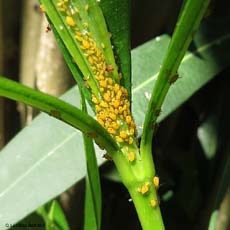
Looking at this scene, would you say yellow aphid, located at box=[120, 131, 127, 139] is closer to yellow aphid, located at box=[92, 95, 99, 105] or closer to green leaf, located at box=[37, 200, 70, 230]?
yellow aphid, located at box=[92, 95, 99, 105]

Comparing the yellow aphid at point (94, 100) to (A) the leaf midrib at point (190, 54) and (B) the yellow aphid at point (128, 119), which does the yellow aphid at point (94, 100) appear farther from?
(A) the leaf midrib at point (190, 54)

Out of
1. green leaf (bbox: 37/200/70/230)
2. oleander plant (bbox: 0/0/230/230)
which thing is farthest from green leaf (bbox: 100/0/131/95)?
green leaf (bbox: 37/200/70/230)

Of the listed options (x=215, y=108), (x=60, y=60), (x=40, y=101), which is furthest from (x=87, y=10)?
(x=215, y=108)

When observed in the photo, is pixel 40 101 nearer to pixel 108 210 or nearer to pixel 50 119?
pixel 50 119

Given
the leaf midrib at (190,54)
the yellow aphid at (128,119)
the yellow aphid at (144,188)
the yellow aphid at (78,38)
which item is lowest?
the yellow aphid at (144,188)

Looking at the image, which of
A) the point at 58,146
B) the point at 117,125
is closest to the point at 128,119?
the point at 117,125

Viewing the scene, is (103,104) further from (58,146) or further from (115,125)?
(58,146)

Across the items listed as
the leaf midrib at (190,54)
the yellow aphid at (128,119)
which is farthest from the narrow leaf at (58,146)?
the yellow aphid at (128,119)
